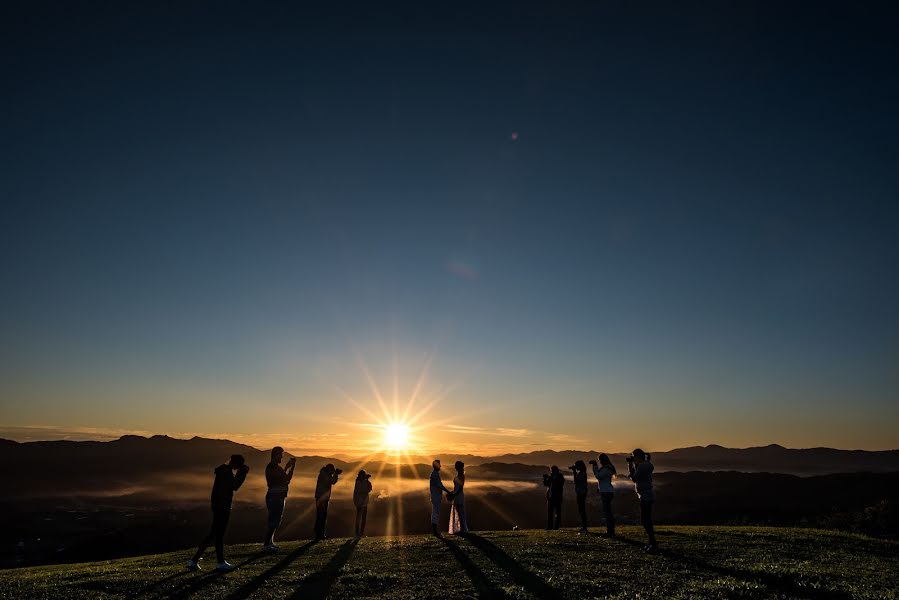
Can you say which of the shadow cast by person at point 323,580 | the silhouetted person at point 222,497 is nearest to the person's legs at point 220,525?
the silhouetted person at point 222,497

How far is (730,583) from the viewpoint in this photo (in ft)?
40.7

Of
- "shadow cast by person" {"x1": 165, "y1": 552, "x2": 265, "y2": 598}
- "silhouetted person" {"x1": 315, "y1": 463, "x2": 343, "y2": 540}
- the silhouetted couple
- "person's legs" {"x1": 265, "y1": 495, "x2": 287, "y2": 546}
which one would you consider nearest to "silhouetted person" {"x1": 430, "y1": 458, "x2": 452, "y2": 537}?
the silhouetted couple

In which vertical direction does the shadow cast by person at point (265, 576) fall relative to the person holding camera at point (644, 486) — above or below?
below

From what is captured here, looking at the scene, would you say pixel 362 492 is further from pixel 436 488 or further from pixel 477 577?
pixel 477 577

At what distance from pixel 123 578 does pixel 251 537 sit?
90.5 meters

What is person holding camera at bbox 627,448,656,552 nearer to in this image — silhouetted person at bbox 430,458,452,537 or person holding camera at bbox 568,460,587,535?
person holding camera at bbox 568,460,587,535

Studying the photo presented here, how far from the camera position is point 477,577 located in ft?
43.3

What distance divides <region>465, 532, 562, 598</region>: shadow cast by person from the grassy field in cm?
3

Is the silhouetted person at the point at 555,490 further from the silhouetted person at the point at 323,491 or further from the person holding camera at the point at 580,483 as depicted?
the silhouetted person at the point at 323,491

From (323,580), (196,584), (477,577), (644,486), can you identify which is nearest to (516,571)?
(477,577)

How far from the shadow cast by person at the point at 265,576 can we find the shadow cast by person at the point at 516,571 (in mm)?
6459

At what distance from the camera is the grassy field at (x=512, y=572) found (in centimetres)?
1192

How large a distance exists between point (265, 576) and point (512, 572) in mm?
6931

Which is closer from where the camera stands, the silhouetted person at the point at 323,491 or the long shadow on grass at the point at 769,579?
the long shadow on grass at the point at 769,579
